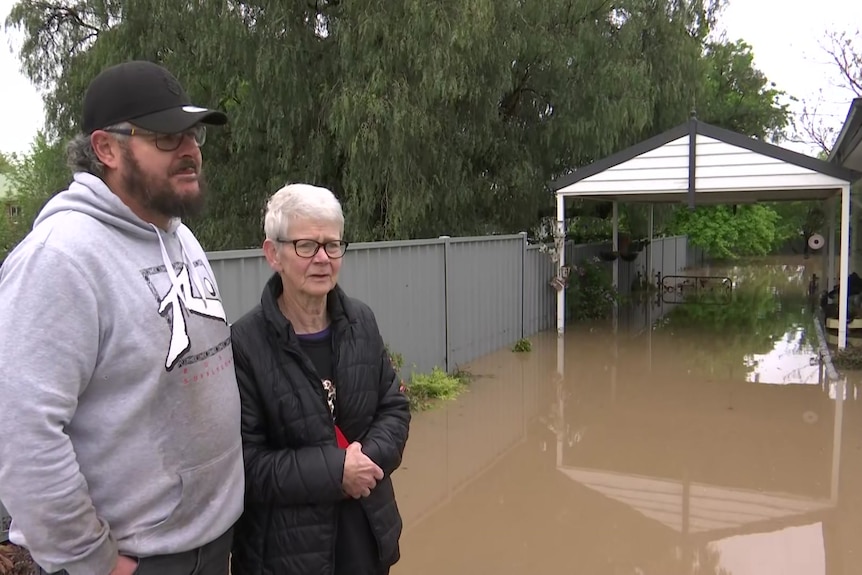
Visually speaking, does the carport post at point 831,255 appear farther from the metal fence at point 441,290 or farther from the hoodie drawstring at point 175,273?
the hoodie drawstring at point 175,273

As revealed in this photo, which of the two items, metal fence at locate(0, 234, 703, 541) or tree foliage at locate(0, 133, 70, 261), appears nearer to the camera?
metal fence at locate(0, 234, 703, 541)

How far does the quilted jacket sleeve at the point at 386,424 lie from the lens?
205 cm

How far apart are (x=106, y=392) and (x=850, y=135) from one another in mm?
8910

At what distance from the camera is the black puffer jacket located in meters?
1.91

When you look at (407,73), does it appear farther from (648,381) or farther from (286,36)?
(648,381)

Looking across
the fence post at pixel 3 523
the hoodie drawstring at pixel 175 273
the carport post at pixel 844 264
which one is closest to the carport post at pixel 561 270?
the carport post at pixel 844 264

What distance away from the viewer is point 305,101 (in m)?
9.66

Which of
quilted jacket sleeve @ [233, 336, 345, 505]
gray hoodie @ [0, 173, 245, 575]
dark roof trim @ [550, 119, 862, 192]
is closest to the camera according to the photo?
gray hoodie @ [0, 173, 245, 575]

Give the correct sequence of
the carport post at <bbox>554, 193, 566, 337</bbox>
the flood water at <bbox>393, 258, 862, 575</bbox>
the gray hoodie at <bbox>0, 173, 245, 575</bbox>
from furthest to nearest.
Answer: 1. the carport post at <bbox>554, 193, 566, 337</bbox>
2. the flood water at <bbox>393, 258, 862, 575</bbox>
3. the gray hoodie at <bbox>0, 173, 245, 575</bbox>

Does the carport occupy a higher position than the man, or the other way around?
the carport

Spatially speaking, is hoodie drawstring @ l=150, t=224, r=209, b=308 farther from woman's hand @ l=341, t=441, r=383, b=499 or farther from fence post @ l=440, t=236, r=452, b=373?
fence post @ l=440, t=236, r=452, b=373

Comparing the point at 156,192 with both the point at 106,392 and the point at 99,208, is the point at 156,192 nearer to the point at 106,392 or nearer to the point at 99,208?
the point at 99,208

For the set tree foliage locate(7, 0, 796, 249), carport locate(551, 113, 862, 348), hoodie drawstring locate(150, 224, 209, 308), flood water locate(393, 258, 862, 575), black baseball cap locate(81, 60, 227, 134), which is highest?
tree foliage locate(7, 0, 796, 249)

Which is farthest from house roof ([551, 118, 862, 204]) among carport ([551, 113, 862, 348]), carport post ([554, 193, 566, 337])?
carport post ([554, 193, 566, 337])
